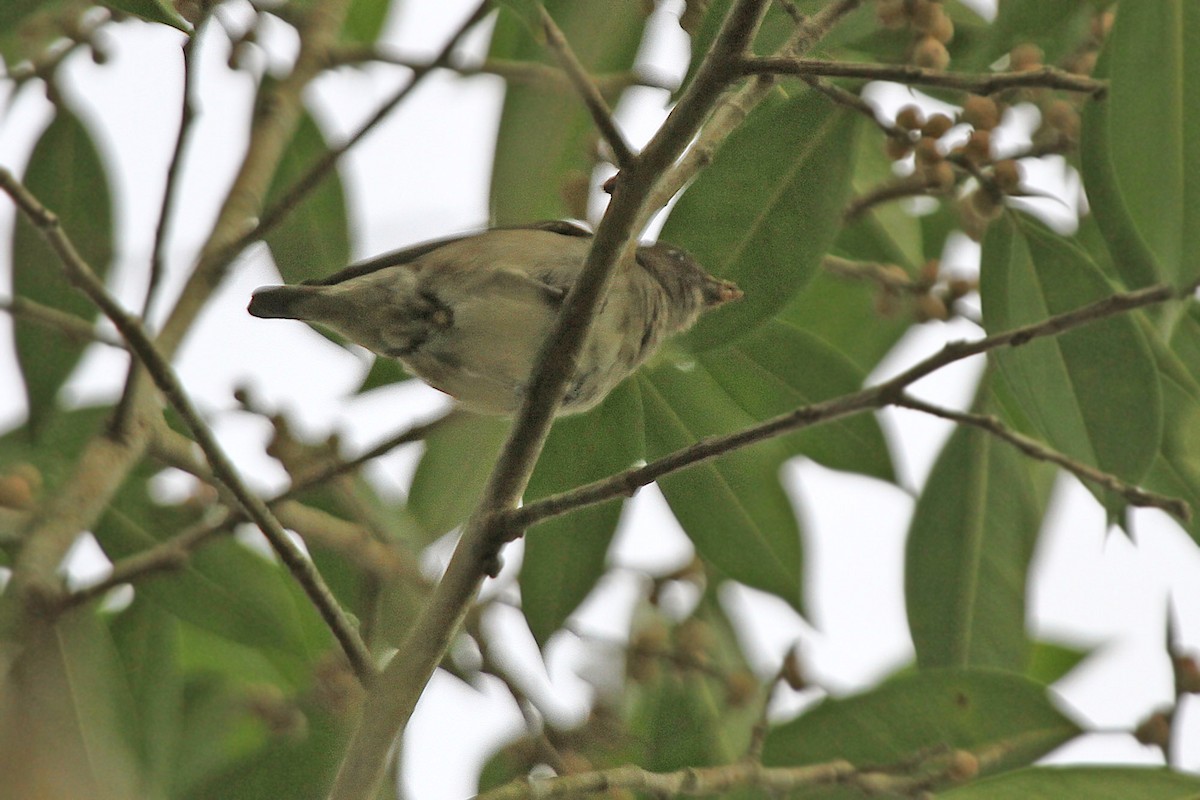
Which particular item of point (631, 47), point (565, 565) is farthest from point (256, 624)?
point (631, 47)

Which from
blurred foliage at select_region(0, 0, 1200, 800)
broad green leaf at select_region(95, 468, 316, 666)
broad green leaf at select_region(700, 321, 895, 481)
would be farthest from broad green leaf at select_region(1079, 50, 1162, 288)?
broad green leaf at select_region(95, 468, 316, 666)

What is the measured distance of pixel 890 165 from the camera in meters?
3.40

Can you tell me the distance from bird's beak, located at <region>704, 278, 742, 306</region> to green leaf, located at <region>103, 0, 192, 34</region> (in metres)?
1.08

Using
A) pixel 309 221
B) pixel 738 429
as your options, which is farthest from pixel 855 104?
pixel 309 221

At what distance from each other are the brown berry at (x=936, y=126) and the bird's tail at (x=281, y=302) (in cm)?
128

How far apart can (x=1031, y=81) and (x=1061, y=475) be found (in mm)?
1842

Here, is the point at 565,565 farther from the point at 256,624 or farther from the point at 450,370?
the point at 256,624

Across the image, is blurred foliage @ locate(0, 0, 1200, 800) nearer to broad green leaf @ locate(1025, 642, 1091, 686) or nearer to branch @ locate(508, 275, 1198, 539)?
branch @ locate(508, 275, 1198, 539)

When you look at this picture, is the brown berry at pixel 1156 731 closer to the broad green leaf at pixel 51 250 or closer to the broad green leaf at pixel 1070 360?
the broad green leaf at pixel 1070 360

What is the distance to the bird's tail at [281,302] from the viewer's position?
2.63 metres

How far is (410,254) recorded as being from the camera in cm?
289

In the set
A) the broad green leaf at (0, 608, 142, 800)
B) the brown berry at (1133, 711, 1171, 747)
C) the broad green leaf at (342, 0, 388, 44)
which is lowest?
the brown berry at (1133, 711, 1171, 747)

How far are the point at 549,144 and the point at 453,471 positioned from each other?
2.47 feet

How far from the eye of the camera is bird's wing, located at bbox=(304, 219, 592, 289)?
2809 mm
